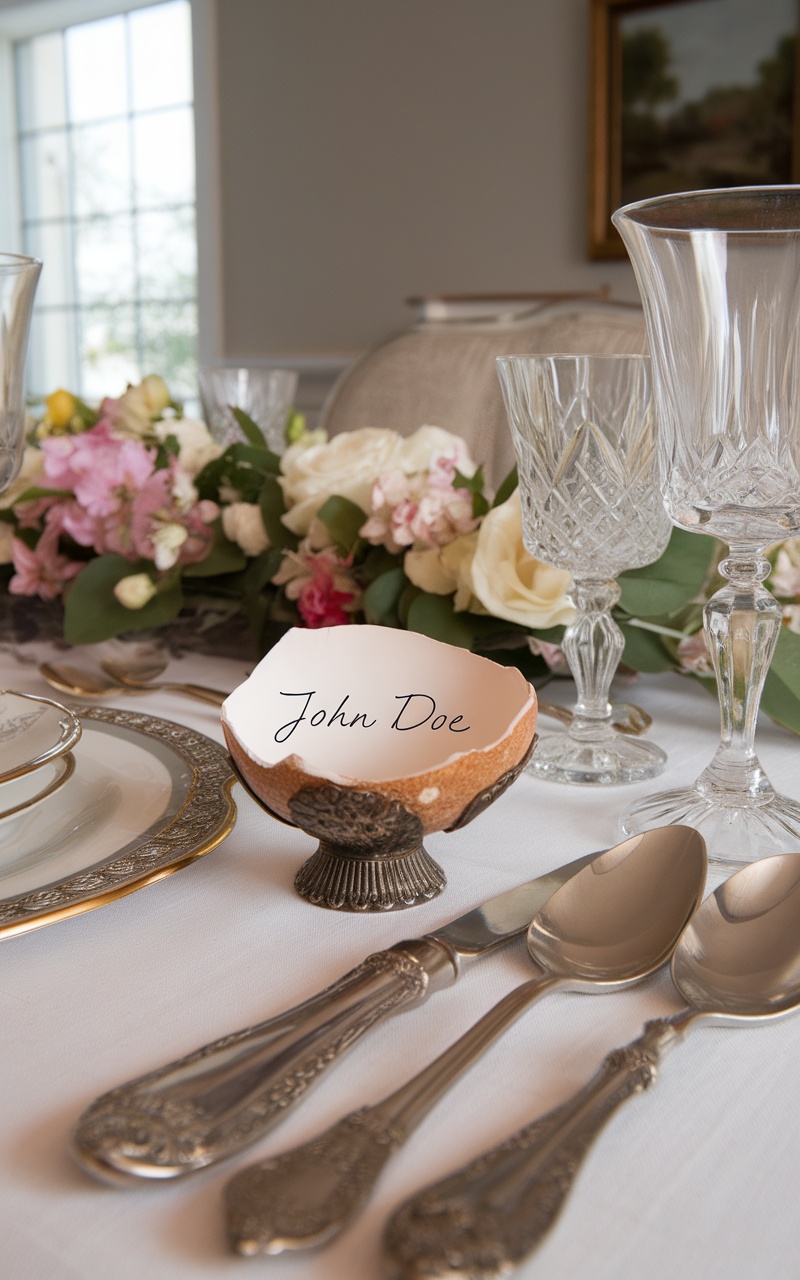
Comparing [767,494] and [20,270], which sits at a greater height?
[20,270]

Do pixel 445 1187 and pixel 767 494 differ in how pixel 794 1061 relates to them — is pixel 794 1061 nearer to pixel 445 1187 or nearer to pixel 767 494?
pixel 445 1187

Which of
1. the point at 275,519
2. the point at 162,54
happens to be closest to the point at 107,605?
the point at 275,519

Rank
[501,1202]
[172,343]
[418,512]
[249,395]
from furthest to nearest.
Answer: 1. [172,343]
2. [249,395]
3. [418,512]
4. [501,1202]

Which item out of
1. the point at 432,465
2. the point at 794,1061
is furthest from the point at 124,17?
the point at 794,1061

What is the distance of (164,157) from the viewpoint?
4293mm

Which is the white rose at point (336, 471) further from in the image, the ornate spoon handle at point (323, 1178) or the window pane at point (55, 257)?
the window pane at point (55, 257)

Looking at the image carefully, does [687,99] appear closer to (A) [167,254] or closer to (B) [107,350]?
(A) [167,254]

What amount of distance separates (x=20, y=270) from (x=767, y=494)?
44 centimetres

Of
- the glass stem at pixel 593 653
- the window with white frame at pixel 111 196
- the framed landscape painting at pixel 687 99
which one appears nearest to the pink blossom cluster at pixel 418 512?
the glass stem at pixel 593 653

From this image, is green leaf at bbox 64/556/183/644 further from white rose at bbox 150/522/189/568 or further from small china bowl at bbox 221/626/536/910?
small china bowl at bbox 221/626/536/910

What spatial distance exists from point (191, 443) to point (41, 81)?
4.46 metres

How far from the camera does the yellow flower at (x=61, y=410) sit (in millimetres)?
1108

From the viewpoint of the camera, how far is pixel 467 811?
0.45m

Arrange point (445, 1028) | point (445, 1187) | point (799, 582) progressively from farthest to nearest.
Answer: point (799, 582)
point (445, 1028)
point (445, 1187)
